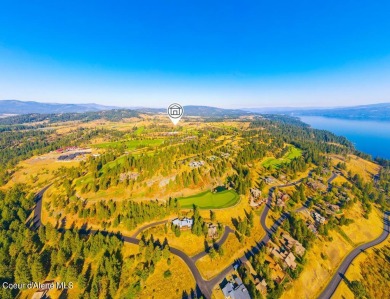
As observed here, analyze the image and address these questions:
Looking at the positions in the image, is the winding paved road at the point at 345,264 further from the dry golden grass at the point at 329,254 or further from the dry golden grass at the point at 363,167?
the dry golden grass at the point at 363,167

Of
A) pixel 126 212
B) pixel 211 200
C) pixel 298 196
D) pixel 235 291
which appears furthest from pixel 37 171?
pixel 298 196

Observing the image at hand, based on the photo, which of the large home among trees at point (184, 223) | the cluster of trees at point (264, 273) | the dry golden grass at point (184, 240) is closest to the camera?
the cluster of trees at point (264, 273)

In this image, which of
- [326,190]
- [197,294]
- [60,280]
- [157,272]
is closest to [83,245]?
[60,280]

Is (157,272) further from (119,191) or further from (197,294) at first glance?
(119,191)

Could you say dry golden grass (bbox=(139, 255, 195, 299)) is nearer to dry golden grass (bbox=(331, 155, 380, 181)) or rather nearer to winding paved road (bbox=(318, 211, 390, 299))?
winding paved road (bbox=(318, 211, 390, 299))

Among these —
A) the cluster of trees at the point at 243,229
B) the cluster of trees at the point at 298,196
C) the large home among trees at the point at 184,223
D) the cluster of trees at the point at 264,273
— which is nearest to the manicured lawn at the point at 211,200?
the large home among trees at the point at 184,223

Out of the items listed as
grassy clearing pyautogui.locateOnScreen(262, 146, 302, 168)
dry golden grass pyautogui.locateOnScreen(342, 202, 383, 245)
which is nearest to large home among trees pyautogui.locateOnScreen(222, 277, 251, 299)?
dry golden grass pyautogui.locateOnScreen(342, 202, 383, 245)
